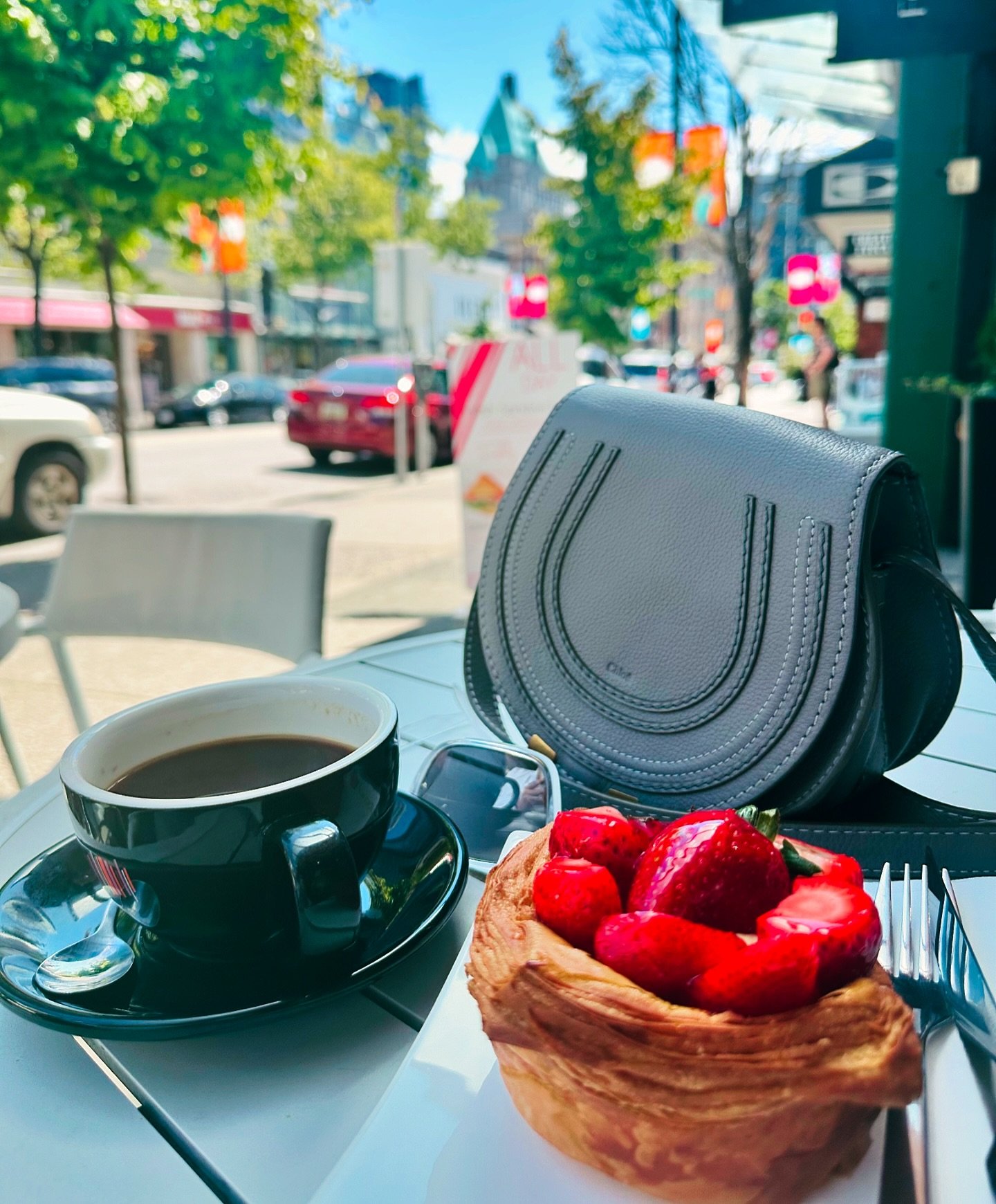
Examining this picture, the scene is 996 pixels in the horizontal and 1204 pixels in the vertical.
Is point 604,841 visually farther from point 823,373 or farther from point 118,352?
point 823,373

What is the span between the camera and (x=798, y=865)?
0.56 metres

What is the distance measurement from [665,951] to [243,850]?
28 centimetres

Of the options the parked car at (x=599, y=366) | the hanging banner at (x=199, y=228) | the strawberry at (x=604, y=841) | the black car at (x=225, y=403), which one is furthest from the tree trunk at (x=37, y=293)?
the strawberry at (x=604, y=841)

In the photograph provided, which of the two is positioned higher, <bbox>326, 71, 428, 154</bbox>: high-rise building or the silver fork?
<bbox>326, 71, 428, 154</bbox>: high-rise building

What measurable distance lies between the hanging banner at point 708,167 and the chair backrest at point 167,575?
11.1 metres

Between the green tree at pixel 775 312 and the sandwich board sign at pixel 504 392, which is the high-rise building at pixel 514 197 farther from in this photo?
the sandwich board sign at pixel 504 392

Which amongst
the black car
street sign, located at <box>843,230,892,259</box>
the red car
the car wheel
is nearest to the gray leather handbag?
the car wheel

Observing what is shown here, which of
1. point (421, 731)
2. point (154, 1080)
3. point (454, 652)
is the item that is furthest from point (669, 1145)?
point (454, 652)

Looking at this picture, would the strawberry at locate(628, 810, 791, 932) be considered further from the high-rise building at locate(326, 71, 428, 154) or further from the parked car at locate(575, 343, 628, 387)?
the parked car at locate(575, 343, 628, 387)

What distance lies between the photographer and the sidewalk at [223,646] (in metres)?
3.74

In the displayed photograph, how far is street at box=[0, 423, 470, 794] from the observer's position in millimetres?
3945

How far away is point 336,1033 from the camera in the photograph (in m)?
0.62

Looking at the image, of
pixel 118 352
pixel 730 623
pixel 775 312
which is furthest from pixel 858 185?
pixel 775 312

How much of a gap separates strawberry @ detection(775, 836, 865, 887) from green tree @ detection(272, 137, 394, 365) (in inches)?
1056
